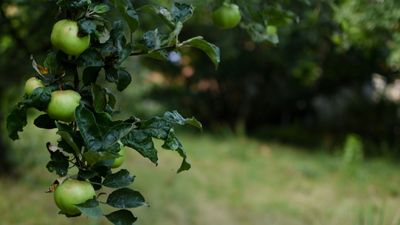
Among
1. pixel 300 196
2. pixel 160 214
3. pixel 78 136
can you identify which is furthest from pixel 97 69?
pixel 300 196

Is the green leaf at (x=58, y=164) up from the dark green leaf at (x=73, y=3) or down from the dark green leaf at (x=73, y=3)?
down

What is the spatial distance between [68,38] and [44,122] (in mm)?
230

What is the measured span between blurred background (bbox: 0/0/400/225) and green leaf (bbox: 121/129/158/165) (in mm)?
480

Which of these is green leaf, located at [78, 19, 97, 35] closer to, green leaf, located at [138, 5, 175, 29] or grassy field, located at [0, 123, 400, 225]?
green leaf, located at [138, 5, 175, 29]

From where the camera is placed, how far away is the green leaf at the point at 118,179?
114 centimetres

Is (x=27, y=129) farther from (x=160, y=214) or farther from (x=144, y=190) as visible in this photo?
(x=160, y=214)

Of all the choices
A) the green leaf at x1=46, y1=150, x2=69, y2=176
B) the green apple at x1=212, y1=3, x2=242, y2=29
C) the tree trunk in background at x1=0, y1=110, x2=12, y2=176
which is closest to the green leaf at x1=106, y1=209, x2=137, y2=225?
the green leaf at x1=46, y1=150, x2=69, y2=176

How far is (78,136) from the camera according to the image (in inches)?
44.2

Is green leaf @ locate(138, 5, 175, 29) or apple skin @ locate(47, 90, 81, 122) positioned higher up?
green leaf @ locate(138, 5, 175, 29)

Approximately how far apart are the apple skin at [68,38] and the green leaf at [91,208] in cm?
28

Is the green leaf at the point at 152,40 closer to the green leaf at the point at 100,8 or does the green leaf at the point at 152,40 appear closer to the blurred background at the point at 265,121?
the green leaf at the point at 100,8

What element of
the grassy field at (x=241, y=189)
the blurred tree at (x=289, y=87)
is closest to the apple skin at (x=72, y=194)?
the grassy field at (x=241, y=189)

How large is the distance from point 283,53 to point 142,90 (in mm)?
1912

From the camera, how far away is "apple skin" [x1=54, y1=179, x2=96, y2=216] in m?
1.04
